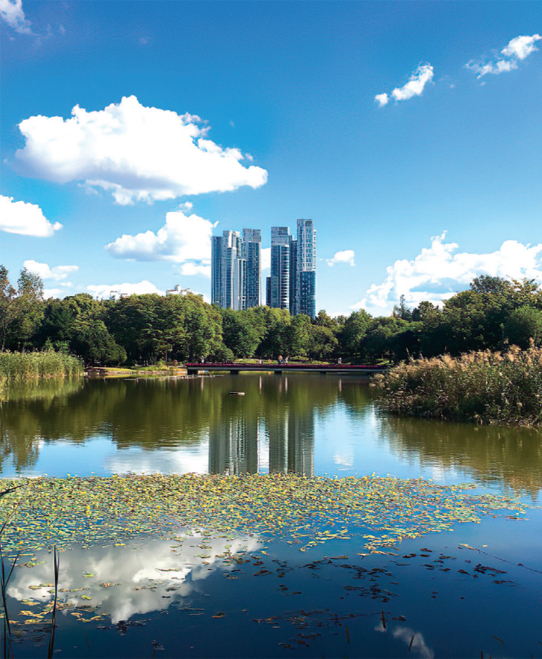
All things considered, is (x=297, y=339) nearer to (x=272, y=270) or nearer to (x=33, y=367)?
(x=272, y=270)

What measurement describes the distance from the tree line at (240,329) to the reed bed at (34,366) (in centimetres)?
1298

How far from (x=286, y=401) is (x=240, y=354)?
62.4 metres

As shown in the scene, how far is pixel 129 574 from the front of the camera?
6.16m

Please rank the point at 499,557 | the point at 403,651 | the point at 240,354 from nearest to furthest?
the point at 403,651 → the point at 499,557 → the point at 240,354

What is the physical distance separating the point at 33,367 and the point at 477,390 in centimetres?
3357

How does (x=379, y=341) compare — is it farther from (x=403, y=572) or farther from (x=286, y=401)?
(x=403, y=572)

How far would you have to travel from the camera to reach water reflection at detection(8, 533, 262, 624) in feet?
18.3

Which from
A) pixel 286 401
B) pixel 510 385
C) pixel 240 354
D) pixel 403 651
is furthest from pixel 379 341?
pixel 403 651

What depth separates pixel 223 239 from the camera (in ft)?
543

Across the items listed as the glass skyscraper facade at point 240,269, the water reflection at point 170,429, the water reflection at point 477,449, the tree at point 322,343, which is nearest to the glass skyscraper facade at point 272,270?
the glass skyscraper facade at point 240,269

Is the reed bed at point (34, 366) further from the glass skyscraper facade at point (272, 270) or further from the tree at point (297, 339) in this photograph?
the glass skyscraper facade at point (272, 270)

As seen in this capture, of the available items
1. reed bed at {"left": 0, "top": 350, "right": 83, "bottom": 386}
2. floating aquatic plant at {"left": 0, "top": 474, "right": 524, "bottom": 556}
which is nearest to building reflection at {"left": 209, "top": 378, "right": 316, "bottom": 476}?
floating aquatic plant at {"left": 0, "top": 474, "right": 524, "bottom": 556}

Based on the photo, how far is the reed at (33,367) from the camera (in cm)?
3803

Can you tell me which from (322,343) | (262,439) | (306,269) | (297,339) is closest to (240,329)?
(297,339)
